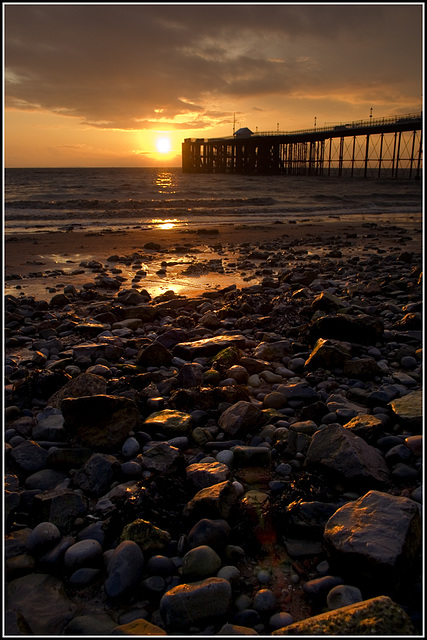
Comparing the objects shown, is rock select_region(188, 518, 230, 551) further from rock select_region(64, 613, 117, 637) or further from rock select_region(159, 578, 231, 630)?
rock select_region(64, 613, 117, 637)

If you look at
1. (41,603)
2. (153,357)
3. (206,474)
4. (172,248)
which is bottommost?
(41,603)

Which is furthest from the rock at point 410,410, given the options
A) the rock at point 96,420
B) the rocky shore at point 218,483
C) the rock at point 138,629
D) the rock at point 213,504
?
the rock at point 138,629

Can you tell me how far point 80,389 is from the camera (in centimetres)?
362

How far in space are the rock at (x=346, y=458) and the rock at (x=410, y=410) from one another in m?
0.47

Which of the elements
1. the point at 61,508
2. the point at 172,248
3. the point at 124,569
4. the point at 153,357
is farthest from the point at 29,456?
the point at 172,248

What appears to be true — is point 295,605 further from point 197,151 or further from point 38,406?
point 197,151

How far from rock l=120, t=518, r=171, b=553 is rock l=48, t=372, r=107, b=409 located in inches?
58.4

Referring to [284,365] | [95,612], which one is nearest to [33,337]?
[284,365]

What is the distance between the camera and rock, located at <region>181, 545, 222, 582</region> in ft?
6.70

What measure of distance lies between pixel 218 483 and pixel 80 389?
1.56 m

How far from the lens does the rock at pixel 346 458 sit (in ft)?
8.59

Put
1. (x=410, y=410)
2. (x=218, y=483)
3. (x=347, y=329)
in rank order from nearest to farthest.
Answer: (x=218, y=483) → (x=410, y=410) → (x=347, y=329)

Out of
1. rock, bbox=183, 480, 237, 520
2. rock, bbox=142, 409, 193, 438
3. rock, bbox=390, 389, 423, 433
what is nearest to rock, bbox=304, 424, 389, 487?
rock, bbox=390, 389, 423, 433

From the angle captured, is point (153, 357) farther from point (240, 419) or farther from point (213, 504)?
point (213, 504)
